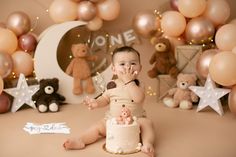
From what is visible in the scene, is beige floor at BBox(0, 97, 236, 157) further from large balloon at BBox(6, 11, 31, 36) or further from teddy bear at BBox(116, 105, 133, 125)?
large balloon at BBox(6, 11, 31, 36)

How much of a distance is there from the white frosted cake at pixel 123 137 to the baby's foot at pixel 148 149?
3cm

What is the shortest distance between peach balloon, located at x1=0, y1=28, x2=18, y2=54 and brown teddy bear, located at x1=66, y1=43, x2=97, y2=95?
0.33 metres

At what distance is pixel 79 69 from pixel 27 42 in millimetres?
327

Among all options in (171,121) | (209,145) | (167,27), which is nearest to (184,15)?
(167,27)

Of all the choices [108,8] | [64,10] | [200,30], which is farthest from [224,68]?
[64,10]

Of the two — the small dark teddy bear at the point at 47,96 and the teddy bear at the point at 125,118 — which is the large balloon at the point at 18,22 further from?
the teddy bear at the point at 125,118

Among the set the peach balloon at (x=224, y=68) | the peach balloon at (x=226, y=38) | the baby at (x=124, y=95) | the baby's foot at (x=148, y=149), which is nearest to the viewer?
the baby's foot at (x=148, y=149)

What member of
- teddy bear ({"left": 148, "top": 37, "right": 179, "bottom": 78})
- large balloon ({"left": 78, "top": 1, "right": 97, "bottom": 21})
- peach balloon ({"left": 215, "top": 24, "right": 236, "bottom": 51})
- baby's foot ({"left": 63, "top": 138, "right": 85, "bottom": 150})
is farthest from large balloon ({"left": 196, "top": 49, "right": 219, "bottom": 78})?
baby's foot ({"left": 63, "top": 138, "right": 85, "bottom": 150})

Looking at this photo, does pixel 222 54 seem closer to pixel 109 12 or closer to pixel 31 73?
pixel 109 12

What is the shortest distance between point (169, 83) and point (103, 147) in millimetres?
835

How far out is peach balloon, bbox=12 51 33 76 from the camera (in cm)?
249

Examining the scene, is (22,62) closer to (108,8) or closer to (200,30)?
(108,8)

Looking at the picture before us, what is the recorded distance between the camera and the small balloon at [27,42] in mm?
2547

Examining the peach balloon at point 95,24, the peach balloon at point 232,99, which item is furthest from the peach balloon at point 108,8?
the peach balloon at point 232,99
